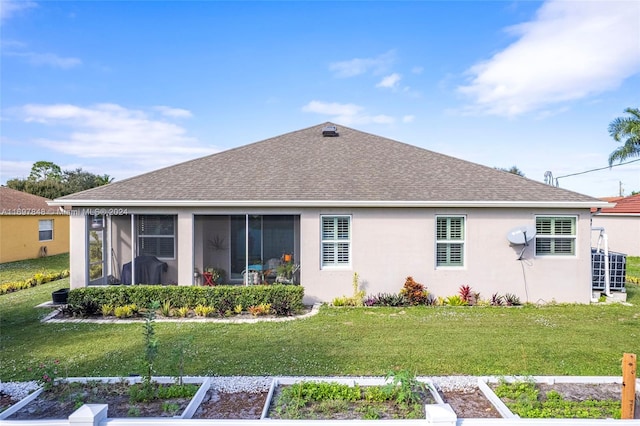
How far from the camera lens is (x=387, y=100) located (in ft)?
57.9

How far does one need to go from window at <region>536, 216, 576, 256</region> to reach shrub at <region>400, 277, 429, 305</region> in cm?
359

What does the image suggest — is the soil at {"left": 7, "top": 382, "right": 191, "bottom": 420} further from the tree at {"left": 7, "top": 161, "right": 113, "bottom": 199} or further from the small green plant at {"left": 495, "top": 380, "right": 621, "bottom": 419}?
the tree at {"left": 7, "top": 161, "right": 113, "bottom": 199}

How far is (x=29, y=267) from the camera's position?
17719 mm

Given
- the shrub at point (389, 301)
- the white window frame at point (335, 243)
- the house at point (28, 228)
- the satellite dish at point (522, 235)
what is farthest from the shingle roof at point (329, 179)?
the house at point (28, 228)

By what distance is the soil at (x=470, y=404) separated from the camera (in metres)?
4.04

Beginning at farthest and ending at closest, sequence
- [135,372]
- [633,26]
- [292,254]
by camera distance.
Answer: [292,254], [633,26], [135,372]

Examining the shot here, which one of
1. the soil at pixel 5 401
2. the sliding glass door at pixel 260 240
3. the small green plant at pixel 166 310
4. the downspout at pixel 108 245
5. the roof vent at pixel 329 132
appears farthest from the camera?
the roof vent at pixel 329 132

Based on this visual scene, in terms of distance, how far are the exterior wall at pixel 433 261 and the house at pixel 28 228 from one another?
1801 cm

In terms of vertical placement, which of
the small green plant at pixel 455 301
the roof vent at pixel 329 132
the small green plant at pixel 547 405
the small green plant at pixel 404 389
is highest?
the roof vent at pixel 329 132

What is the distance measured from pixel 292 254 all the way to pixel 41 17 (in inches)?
393

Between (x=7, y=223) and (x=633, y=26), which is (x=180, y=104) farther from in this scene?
(x=633, y=26)

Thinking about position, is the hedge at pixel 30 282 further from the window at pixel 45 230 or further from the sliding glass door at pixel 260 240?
the sliding glass door at pixel 260 240

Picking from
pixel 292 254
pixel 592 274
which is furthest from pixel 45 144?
pixel 592 274

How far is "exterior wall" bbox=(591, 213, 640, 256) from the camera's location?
21.9m
